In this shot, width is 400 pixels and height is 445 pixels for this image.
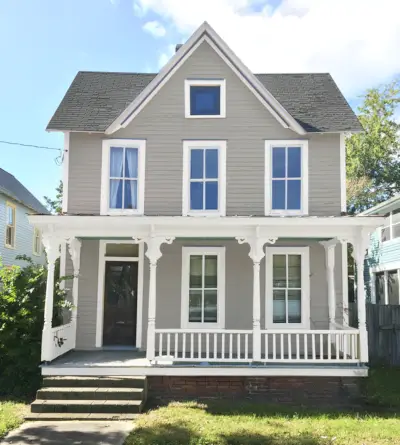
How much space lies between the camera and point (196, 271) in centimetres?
1166

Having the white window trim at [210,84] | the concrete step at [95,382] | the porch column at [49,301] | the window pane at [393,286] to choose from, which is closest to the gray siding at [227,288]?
the porch column at [49,301]

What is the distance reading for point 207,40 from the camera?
11.8 m

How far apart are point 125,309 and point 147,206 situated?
2.63 m

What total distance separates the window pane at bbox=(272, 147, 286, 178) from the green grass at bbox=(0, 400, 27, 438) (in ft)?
24.9

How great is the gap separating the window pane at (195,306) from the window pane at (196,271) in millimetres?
174

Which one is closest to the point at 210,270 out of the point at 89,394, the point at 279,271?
the point at 279,271

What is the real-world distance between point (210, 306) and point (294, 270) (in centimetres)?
226

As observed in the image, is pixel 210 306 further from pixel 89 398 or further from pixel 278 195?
pixel 89 398

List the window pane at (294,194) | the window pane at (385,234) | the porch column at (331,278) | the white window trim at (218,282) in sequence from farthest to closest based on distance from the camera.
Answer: the window pane at (385,234), the window pane at (294,194), the white window trim at (218,282), the porch column at (331,278)

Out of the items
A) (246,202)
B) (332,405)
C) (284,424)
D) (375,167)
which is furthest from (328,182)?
(375,167)

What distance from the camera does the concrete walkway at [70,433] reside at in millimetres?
6930

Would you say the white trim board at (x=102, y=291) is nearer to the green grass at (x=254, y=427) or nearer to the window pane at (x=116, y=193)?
the window pane at (x=116, y=193)

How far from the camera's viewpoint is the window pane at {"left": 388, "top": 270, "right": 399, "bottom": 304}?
17688 millimetres

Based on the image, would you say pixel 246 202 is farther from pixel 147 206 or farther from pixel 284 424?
pixel 284 424
